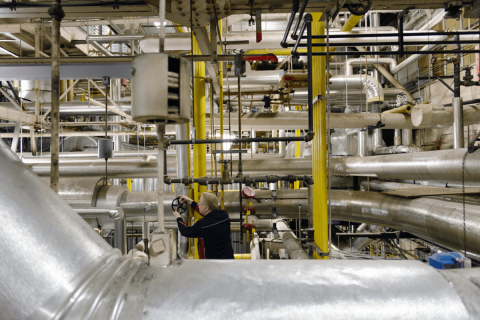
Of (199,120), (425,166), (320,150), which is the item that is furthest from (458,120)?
(199,120)

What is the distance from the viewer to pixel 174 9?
1.48 meters

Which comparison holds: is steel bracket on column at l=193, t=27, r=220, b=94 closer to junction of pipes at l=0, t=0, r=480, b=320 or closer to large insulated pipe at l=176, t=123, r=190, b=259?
junction of pipes at l=0, t=0, r=480, b=320

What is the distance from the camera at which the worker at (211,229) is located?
207cm

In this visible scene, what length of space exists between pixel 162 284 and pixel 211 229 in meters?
1.42

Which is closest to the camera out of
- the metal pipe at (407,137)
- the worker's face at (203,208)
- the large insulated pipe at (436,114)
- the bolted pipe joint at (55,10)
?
the bolted pipe joint at (55,10)

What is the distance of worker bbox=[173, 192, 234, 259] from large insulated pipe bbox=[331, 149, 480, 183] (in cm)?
174

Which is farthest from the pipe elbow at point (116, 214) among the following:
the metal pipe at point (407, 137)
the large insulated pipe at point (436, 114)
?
the metal pipe at point (407, 137)

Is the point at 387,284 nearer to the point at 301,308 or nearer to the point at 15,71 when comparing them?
the point at 301,308

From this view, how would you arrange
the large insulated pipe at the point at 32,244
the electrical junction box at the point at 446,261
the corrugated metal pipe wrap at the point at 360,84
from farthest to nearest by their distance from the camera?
1. the corrugated metal pipe wrap at the point at 360,84
2. the electrical junction box at the point at 446,261
3. the large insulated pipe at the point at 32,244

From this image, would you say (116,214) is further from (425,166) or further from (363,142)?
(363,142)

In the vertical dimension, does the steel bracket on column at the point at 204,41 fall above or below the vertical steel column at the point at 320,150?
above

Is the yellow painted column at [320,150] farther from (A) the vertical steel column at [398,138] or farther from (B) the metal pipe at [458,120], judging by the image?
(A) the vertical steel column at [398,138]

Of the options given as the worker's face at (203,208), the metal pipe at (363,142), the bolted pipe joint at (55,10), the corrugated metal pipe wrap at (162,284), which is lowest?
the worker's face at (203,208)

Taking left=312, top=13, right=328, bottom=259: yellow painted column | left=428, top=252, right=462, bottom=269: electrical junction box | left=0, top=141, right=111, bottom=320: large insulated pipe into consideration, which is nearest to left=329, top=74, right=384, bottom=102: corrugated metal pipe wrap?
left=312, top=13, right=328, bottom=259: yellow painted column
